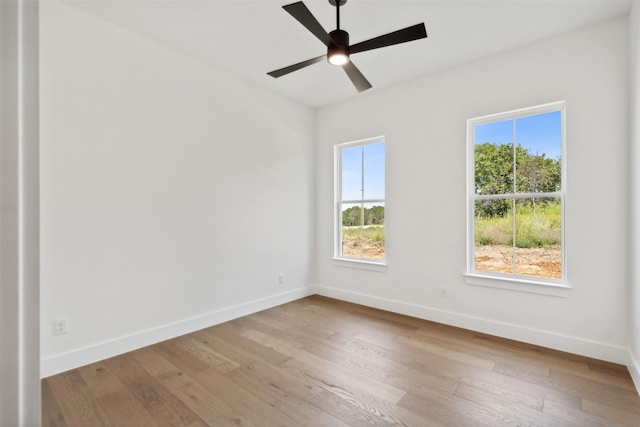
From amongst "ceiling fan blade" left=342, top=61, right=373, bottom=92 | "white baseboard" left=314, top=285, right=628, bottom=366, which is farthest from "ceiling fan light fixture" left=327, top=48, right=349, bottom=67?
"white baseboard" left=314, top=285, right=628, bottom=366

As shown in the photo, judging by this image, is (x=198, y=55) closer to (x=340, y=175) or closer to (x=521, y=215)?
(x=340, y=175)

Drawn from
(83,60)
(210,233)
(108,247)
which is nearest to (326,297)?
(210,233)

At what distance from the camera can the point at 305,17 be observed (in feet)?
6.63

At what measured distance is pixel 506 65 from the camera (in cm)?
315

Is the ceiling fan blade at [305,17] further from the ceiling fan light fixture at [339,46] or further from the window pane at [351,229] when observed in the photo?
the window pane at [351,229]

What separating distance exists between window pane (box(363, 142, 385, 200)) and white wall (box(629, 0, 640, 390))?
92.6 inches

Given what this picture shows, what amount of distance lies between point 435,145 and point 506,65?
100 centimetres

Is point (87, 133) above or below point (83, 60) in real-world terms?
below

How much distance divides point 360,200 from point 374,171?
0.45 m

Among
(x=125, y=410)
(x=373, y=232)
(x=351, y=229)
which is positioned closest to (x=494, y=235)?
(x=373, y=232)

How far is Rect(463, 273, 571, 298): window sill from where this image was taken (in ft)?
9.36

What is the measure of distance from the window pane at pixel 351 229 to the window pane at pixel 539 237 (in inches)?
75.1

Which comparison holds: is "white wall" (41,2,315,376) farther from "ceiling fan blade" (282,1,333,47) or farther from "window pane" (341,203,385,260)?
"ceiling fan blade" (282,1,333,47)

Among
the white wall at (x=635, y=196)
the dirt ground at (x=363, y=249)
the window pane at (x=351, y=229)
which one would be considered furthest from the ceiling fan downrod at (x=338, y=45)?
the dirt ground at (x=363, y=249)
